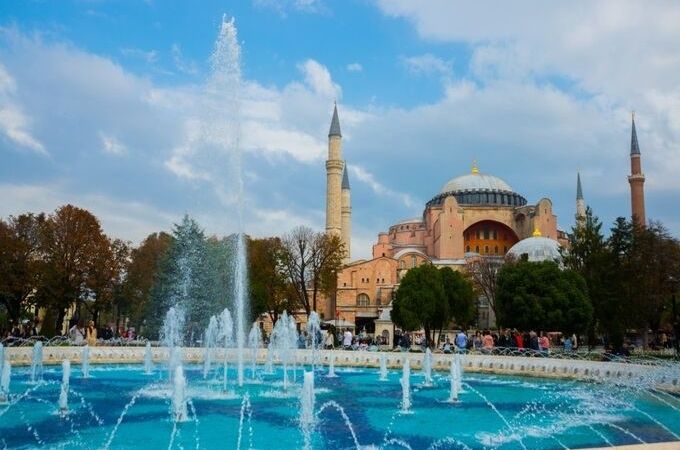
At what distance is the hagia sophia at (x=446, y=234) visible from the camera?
142 feet

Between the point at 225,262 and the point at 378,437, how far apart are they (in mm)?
22065

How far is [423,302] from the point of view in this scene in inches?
1090

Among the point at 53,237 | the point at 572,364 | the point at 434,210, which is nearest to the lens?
the point at 572,364

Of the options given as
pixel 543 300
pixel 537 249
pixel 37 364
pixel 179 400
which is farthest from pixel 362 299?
pixel 179 400

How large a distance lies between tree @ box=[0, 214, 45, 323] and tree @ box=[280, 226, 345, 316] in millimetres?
10956

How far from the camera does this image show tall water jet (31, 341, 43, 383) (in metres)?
13.9

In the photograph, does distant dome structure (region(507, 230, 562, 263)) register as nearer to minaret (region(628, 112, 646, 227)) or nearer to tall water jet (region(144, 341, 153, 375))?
minaret (region(628, 112, 646, 227))

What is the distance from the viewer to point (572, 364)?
15.8 meters

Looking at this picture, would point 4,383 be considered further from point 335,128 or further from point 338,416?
point 335,128

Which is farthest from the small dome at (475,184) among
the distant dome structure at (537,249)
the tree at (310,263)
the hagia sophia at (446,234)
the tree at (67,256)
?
the tree at (67,256)

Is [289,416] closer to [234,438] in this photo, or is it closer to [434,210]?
[234,438]

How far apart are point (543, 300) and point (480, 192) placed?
33.8 meters

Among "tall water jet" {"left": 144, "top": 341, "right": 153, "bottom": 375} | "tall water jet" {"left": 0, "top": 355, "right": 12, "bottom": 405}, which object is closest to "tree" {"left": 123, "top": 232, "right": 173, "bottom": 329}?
"tall water jet" {"left": 144, "top": 341, "right": 153, "bottom": 375}

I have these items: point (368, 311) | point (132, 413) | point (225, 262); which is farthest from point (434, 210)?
point (132, 413)
